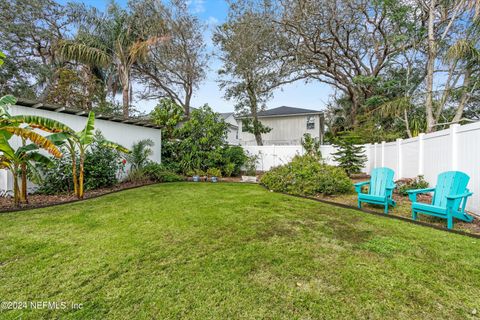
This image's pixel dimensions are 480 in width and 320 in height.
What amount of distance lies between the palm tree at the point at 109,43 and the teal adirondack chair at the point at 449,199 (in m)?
14.8

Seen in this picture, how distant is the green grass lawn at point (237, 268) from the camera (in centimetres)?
196

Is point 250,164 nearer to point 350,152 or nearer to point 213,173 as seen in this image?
point 213,173

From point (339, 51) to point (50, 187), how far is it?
57.6ft

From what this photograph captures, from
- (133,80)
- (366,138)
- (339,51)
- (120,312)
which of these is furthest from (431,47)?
(133,80)

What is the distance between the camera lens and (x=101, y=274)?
8.09 ft

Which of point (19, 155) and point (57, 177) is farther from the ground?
point (19, 155)

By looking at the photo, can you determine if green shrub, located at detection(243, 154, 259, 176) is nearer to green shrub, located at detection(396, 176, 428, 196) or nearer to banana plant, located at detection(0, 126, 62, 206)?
green shrub, located at detection(396, 176, 428, 196)

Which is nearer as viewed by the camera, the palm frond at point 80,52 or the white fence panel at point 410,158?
the white fence panel at point 410,158

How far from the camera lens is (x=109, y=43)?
1315cm

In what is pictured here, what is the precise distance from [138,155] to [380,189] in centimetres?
928

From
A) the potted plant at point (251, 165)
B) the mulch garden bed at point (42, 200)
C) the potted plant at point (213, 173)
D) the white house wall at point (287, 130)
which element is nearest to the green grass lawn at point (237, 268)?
the mulch garden bed at point (42, 200)

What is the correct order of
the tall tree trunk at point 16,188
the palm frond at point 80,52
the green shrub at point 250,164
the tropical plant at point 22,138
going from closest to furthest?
the tropical plant at point 22,138
the tall tree trunk at point 16,188
the palm frond at point 80,52
the green shrub at point 250,164

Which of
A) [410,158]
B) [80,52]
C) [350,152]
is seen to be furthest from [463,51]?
[80,52]

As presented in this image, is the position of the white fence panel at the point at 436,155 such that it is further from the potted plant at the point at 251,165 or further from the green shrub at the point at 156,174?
the green shrub at the point at 156,174
